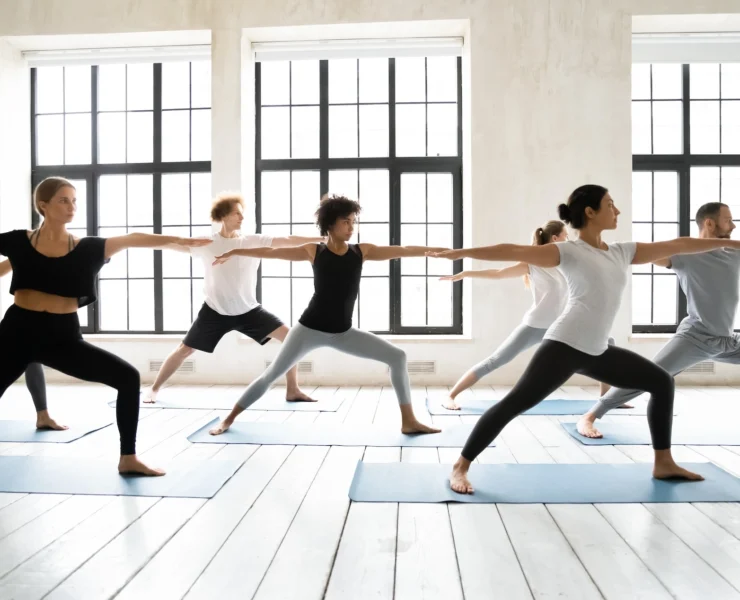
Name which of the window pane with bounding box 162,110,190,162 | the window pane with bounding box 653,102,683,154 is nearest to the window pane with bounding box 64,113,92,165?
the window pane with bounding box 162,110,190,162

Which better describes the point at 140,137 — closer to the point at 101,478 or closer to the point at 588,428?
the point at 101,478

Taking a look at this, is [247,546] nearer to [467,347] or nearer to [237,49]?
[467,347]

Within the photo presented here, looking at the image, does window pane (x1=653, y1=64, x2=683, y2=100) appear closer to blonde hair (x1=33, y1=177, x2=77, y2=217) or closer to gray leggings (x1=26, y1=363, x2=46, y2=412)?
blonde hair (x1=33, y1=177, x2=77, y2=217)

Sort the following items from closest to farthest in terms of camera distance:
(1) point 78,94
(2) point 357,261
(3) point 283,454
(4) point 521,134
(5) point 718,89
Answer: (3) point 283,454
(2) point 357,261
(4) point 521,134
(5) point 718,89
(1) point 78,94

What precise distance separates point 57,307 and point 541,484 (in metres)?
2.01

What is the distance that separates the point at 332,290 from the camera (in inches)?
113

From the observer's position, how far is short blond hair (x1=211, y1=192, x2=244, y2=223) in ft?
12.2

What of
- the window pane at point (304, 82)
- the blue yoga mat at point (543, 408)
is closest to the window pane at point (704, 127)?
the blue yoga mat at point (543, 408)

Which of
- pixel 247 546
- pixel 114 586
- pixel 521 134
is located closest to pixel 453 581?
pixel 247 546

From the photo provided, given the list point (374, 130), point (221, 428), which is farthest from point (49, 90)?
point (221, 428)

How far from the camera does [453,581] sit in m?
1.45

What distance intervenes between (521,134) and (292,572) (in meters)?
4.05

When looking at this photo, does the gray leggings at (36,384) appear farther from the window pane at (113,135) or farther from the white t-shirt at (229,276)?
→ the window pane at (113,135)

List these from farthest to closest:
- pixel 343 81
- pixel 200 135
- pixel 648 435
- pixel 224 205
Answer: pixel 200 135, pixel 343 81, pixel 224 205, pixel 648 435
